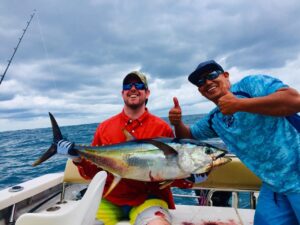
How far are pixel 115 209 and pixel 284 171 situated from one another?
5.49 ft

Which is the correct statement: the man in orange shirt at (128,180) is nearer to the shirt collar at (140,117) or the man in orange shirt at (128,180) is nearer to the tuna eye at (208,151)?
the shirt collar at (140,117)

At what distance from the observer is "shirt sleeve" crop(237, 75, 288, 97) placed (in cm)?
223

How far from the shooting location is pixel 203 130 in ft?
10.2

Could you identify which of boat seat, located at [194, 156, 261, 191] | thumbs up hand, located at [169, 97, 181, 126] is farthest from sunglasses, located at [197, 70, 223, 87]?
boat seat, located at [194, 156, 261, 191]

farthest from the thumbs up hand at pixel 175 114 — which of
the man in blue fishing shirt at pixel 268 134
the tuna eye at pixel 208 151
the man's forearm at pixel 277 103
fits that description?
the man's forearm at pixel 277 103

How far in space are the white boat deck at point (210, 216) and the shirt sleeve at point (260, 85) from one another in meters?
1.51

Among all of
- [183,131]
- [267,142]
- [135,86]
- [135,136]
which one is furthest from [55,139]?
[267,142]

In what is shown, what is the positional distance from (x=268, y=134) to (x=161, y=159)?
0.90 m

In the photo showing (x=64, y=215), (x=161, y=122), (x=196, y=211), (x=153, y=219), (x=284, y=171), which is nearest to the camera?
(x=64, y=215)

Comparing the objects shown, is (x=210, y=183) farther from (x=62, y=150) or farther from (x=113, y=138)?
(x=62, y=150)

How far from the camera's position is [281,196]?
2365 millimetres

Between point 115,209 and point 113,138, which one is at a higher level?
point 113,138

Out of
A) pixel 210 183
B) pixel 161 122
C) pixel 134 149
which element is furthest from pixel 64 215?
pixel 210 183

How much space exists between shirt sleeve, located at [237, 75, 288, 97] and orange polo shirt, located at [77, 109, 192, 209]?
3.29ft
